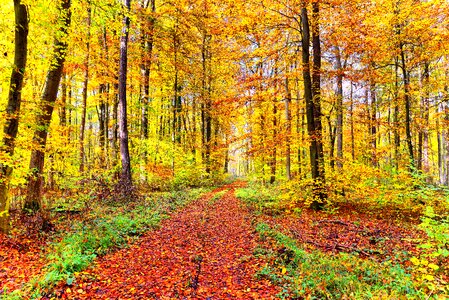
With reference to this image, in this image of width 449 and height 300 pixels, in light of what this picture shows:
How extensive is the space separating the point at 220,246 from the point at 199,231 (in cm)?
154

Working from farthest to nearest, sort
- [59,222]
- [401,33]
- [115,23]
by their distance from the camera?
[401,33] < [115,23] < [59,222]

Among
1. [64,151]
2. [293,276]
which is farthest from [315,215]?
[64,151]

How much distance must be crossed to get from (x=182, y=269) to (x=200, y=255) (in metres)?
0.82

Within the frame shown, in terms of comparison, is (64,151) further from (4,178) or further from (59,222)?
(4,178)

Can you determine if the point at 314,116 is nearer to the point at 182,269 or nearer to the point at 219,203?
the point at 219,203

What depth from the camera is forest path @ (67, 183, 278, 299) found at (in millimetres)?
4555

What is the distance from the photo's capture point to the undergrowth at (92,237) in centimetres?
451

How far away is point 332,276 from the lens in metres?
4.56

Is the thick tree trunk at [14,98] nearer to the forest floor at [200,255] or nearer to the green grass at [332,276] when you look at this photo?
the forest floor at [200,255]

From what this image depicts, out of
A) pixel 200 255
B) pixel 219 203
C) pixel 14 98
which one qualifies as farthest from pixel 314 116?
pixel 14 98

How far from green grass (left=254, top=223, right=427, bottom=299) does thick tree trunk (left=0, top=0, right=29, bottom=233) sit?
6436mm

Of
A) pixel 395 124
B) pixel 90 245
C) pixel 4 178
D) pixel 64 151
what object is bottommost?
pixel 90 245

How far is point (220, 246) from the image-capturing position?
702cm

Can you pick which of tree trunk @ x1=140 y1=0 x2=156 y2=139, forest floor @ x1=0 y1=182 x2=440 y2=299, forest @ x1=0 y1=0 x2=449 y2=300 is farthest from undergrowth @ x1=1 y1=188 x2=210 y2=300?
tree trunk @ x1=140 y1=0 x2=156 y2=139
